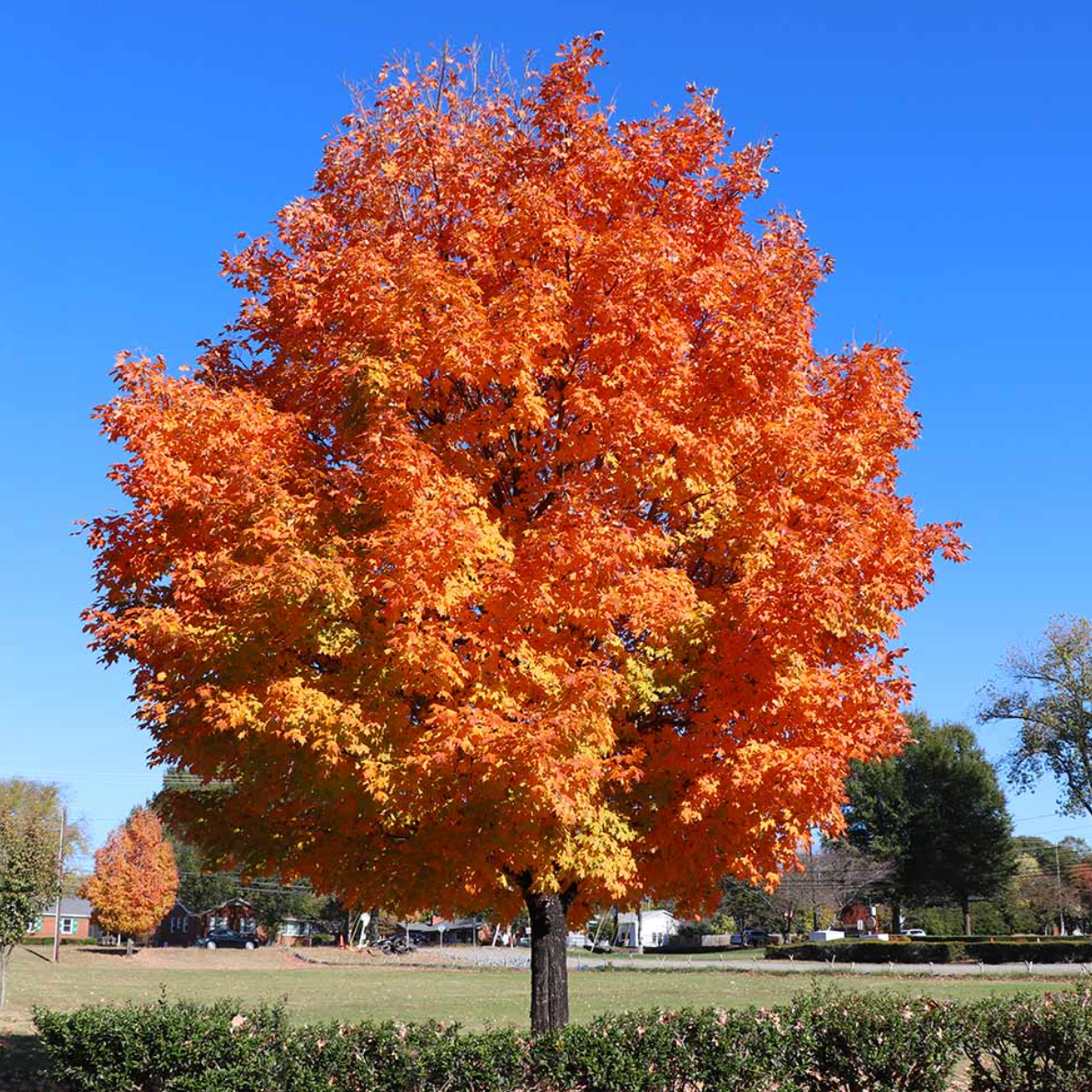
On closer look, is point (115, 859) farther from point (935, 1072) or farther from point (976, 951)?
point (935, 1072)

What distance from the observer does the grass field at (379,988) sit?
3288 centimetres

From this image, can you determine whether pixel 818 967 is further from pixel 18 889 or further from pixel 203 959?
pixel 203 959

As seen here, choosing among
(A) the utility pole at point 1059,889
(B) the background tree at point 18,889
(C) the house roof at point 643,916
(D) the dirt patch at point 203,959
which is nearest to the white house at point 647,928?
(C) the house roof at point 643,916

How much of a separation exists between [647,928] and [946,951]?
6964 cm

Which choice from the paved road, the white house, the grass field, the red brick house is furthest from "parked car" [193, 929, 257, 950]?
the white house

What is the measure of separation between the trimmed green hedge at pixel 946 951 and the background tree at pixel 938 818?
13711mm

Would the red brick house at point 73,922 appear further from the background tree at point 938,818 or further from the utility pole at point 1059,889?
the utility pole at point 1059,889

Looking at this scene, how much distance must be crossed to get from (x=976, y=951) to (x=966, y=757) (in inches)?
877

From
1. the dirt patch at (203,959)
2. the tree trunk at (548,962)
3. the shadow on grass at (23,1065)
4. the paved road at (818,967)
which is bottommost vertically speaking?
the dirt patch at (203,959)

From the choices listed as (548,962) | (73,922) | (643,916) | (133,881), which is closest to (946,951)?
(133,881)

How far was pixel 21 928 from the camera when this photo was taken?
3397 cm

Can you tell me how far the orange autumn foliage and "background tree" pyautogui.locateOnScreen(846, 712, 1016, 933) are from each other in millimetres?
71292

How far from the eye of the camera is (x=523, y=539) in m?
12.1

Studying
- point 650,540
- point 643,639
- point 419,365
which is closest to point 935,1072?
point 643,639
